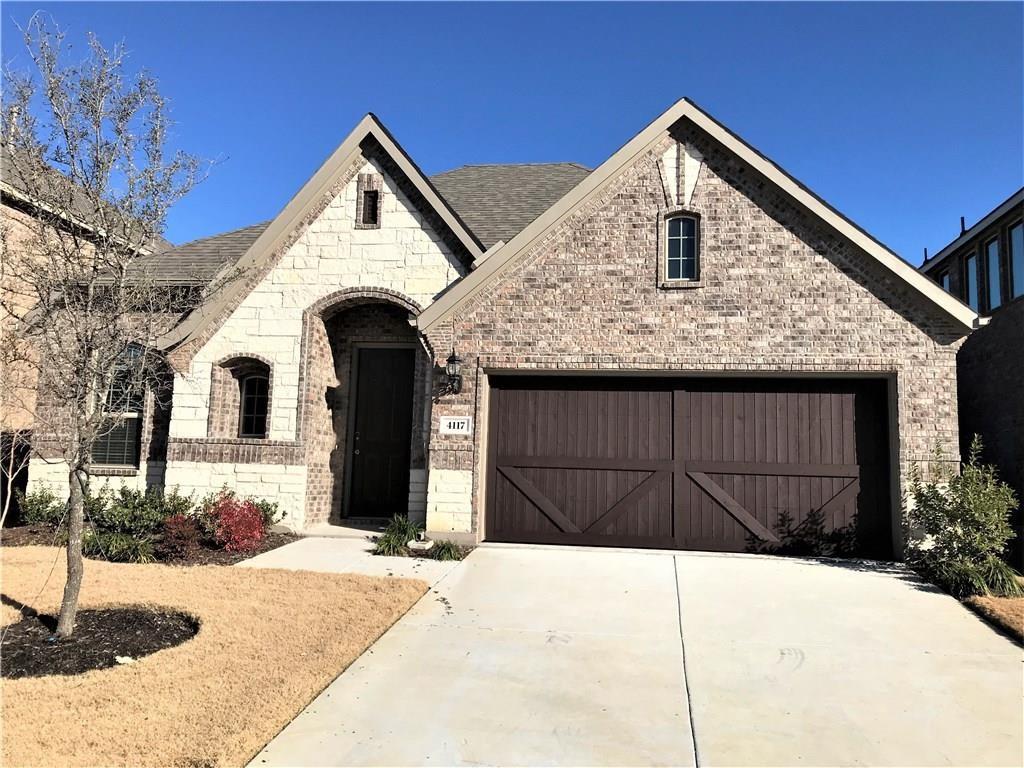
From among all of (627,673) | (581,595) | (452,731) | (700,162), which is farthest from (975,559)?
(452,731)

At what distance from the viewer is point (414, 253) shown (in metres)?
11.5

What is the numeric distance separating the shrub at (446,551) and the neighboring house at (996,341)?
8.03 m

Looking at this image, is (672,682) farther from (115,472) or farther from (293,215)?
(115,472)

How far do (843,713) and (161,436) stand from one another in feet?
37.9

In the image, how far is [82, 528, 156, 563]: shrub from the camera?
29.5 ft

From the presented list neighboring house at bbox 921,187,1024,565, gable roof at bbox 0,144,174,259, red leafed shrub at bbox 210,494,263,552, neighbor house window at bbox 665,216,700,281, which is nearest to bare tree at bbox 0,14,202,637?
gable roof at bbox 0,144,174,259

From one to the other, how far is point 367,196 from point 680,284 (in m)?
5.68

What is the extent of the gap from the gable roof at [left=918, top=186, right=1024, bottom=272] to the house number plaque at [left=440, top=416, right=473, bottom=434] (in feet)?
32.8

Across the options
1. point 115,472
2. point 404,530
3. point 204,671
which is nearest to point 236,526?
point 404,530

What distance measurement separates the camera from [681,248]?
10.4 meters

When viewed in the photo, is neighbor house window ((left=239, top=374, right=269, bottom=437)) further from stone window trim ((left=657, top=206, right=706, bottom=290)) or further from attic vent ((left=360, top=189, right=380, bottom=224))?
stone window trim ((left=657, top=206, right=706, bottom=290))

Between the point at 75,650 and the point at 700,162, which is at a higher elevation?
the point at 700,162

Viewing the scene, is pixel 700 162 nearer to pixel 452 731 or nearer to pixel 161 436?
pixel 452 731

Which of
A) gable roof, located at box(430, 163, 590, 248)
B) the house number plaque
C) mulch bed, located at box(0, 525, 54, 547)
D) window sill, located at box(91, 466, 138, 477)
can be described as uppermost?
gable roof, located at box(430, 163, 590, 248)
